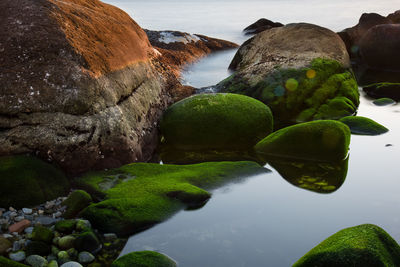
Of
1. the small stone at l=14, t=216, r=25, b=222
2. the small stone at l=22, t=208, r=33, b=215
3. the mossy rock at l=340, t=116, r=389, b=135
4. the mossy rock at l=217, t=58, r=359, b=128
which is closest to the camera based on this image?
the small stone at l=14, t=216, r=25, b=222

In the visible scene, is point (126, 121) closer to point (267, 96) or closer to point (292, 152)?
point (292, 152)

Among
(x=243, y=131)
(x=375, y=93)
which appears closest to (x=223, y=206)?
(x=243, y=131)

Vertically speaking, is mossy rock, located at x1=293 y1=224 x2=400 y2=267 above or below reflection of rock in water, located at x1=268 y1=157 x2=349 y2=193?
above

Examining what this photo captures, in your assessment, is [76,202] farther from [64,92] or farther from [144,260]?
[64,92]

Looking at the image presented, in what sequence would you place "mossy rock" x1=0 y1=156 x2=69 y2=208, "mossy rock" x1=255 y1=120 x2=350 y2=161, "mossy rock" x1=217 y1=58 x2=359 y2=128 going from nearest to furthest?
"mossy rock" x1=0 y1=156 x2=69 y2=208, "mossy rock" x1=255 y1=120 x2=350 y2=161, "mossy rock" x1=217 y1=58 x2=359 y2=128

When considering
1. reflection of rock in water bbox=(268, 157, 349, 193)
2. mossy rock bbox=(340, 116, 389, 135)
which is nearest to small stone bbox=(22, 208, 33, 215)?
reflection of rock in water bbox=(268, 157, 349, 193)

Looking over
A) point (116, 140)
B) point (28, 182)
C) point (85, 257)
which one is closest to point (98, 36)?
point (116, 140)

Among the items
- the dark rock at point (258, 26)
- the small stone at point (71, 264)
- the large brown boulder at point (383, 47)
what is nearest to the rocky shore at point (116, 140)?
the small stone at point (71, 264)

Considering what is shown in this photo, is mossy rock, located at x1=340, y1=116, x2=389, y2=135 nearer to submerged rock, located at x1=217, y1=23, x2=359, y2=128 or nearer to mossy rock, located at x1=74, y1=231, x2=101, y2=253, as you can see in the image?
submerged rock, located at x1=217, y1=23, x2=359, y2=128

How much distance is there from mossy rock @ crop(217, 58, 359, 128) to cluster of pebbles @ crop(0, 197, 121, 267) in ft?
19.8

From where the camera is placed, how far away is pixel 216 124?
8.16 m

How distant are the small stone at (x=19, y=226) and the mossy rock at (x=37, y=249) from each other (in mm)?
439

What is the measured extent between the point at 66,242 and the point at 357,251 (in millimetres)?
2986

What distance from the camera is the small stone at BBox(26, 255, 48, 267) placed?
418 cm
